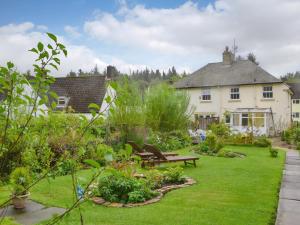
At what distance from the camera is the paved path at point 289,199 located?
500 cm

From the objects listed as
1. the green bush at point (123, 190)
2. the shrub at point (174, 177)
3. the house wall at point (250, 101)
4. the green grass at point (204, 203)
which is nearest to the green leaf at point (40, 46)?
the green grass at point (204, 203)

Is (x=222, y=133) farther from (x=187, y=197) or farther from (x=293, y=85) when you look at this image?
(x=293, y=85)

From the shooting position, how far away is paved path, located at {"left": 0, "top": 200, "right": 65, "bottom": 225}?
513 cm

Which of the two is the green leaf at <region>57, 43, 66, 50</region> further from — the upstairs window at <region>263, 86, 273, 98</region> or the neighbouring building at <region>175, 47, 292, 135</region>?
the upstairs window at <region>263, 86, 273, 98</region>

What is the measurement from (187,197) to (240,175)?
3184 mm

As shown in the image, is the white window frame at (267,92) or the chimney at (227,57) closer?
the white window frame at (267,92)

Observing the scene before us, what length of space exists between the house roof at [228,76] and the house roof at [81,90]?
30.8 feet

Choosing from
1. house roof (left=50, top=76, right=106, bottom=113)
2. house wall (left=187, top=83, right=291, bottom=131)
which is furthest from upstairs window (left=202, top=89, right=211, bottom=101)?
house roof (left=50, top=76, right=106, bottom=113)

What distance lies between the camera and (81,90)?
102 feet

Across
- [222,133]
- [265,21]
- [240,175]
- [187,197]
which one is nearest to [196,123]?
[222,133]

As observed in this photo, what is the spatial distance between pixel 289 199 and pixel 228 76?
26.9m

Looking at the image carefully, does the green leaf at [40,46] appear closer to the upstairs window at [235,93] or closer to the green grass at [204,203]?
the green grass at [204,203]

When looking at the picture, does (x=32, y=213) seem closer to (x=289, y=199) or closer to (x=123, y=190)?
(x=123, y=190)

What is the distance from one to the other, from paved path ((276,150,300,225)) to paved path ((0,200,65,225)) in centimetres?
400
